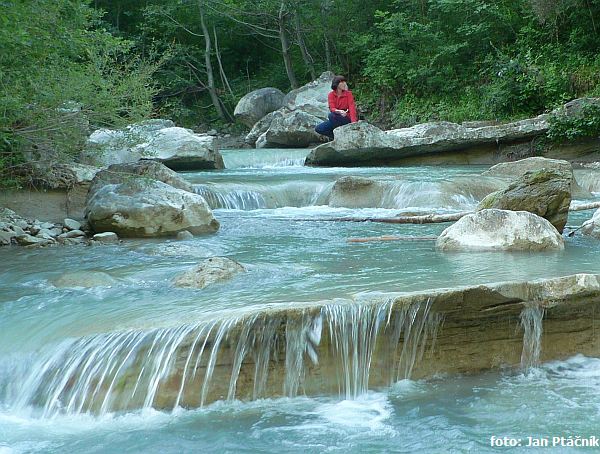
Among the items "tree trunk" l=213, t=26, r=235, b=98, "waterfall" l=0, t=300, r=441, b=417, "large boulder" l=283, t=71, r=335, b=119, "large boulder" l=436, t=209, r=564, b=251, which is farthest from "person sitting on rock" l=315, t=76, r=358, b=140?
"tree trunk" l=213, t=26, r=235, b=98

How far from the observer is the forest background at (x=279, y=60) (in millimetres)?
7910

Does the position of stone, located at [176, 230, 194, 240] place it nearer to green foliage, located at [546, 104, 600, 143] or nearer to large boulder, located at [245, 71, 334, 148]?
green foliage, located at [546, 104, 600, 143]

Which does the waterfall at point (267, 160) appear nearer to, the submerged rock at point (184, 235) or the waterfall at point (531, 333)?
the submerged rock at point (184, 235)

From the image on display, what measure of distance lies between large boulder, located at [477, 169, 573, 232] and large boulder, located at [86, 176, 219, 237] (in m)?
3.71

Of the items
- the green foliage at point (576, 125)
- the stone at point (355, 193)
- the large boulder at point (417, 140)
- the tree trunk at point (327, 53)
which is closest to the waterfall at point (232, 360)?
the stone at point (355, 193)

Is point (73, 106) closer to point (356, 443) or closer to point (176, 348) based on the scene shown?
point (176, 348)

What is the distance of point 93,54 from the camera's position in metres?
8.88

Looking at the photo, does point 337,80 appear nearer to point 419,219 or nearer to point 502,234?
point 419,219

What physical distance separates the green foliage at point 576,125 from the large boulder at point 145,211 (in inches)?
397

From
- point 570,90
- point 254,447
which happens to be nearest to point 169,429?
point 254,447

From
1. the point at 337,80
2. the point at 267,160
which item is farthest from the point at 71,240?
the point at 267,160

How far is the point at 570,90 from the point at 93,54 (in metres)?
13.2

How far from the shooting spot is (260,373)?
4.77 metres

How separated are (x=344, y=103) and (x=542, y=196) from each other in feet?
29.2
